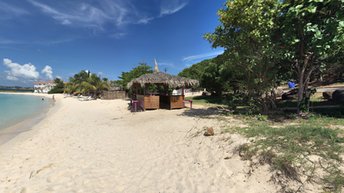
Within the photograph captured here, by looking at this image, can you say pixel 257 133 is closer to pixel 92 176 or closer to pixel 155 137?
pixel 155 137

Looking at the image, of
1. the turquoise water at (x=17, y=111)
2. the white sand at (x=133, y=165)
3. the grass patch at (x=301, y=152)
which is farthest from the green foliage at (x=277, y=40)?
the turquoise water at (x=17, y=111)

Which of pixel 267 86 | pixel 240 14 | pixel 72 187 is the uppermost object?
pixel 240 14

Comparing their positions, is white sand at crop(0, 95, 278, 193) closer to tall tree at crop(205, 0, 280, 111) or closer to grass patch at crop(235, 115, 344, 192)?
grass patch at crop(235, 115, 344, 192)

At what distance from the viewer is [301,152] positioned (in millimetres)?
3809

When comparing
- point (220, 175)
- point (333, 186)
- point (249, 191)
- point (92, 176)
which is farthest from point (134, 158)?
point (333, 186)

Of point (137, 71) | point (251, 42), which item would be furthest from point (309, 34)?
point (137, 71)

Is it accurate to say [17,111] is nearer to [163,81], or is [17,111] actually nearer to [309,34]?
[163,81]

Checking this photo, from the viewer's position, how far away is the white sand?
151 inches

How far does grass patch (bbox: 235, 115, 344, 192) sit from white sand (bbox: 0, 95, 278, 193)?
0.32 m

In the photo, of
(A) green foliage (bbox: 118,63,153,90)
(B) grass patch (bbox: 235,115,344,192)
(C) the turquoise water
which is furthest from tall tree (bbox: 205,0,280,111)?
(A) green foliage (bbox: 118,63,153,90)

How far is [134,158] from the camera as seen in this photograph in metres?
5.36

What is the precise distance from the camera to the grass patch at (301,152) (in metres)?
3.22

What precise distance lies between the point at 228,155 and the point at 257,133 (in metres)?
1.28

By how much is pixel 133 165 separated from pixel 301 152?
3.77 meters
